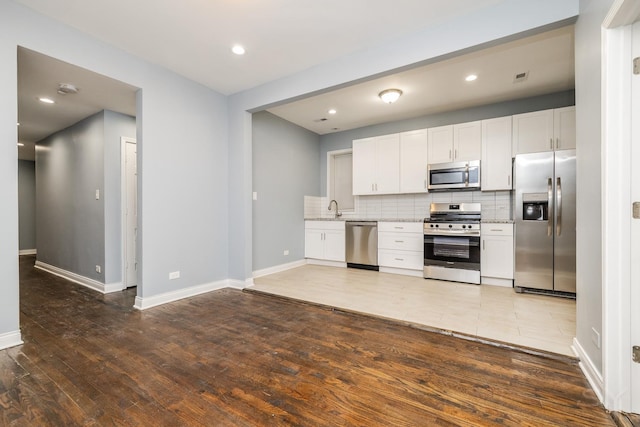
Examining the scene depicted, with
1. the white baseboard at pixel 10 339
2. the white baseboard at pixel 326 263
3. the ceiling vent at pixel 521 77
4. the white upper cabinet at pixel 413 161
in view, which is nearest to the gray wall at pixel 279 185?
the white baseboard at pixel 326 263

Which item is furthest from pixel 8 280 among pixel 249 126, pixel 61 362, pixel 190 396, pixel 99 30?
pixel 249 126

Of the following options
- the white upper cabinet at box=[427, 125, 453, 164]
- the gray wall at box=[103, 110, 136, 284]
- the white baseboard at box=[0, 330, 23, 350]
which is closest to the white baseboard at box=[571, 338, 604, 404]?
the white upper cabinet at box=[427, 125, 453, 164]

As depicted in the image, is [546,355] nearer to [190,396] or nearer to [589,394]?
[589,394]

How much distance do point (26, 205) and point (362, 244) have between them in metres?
8.98

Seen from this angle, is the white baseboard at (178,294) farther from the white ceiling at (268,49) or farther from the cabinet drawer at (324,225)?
the white ceiling at (268,49)

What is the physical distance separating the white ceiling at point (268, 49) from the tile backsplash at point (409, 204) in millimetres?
1488

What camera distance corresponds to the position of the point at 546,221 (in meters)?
3.53

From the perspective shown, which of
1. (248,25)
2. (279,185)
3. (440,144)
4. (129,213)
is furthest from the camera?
(279,185)

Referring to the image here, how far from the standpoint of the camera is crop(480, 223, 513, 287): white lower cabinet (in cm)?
384

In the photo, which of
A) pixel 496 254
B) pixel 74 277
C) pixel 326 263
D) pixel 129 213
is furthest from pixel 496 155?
pixel 74 277

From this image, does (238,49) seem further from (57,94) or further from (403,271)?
(403,271)

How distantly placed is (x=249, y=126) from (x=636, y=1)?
367 cm

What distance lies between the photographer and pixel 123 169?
4.01 metres

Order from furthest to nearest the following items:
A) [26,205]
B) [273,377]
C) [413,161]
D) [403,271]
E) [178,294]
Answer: [26,205] < [413,161] < [403,271] < [178,294] < [273,377]
